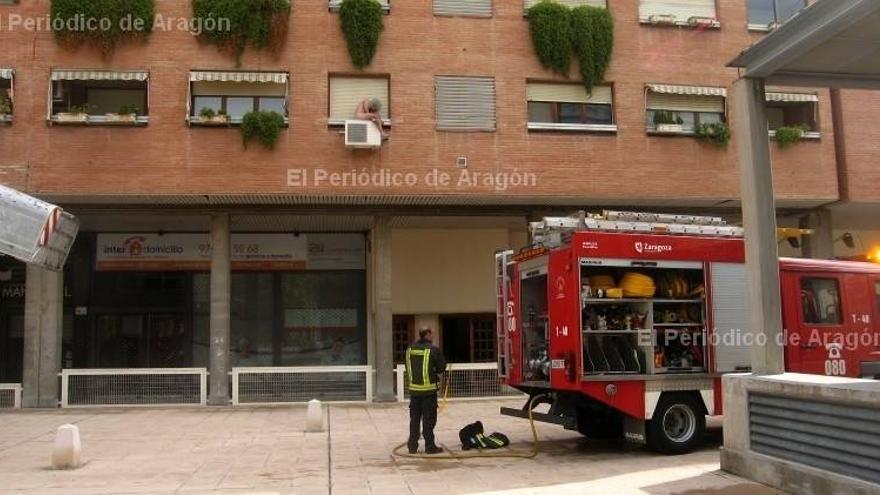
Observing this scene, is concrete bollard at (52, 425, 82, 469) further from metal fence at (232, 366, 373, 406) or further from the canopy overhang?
the canopy overhang

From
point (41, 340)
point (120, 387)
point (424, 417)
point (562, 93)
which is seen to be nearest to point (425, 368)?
point (424, 417)

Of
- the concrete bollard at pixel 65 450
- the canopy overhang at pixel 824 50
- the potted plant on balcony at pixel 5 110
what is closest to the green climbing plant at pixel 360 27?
the potted plant on balcony at pixel 5 110

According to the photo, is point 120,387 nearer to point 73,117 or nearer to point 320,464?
point 73,117

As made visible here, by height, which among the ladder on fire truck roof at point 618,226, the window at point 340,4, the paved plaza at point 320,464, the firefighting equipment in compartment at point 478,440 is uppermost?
the window at point 340,4

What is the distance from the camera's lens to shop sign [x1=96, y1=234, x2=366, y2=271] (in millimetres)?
21453

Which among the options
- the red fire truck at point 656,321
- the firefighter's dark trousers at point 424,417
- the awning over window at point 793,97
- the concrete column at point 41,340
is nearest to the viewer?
the red fire truck at point 656,321

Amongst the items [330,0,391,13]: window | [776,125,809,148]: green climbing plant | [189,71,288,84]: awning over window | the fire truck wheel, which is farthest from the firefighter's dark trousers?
[776,125,809,148]: green climbing plant

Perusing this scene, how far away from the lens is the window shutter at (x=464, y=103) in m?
18.0

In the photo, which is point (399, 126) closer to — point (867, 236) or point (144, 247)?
point (144, 247)

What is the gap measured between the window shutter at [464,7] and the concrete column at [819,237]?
967 cm

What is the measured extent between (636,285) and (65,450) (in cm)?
725

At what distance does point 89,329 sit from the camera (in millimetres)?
21422

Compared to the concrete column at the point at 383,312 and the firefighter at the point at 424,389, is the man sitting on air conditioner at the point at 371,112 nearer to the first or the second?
the concrete column at the point at 383,312

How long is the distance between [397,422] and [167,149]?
780 cm
